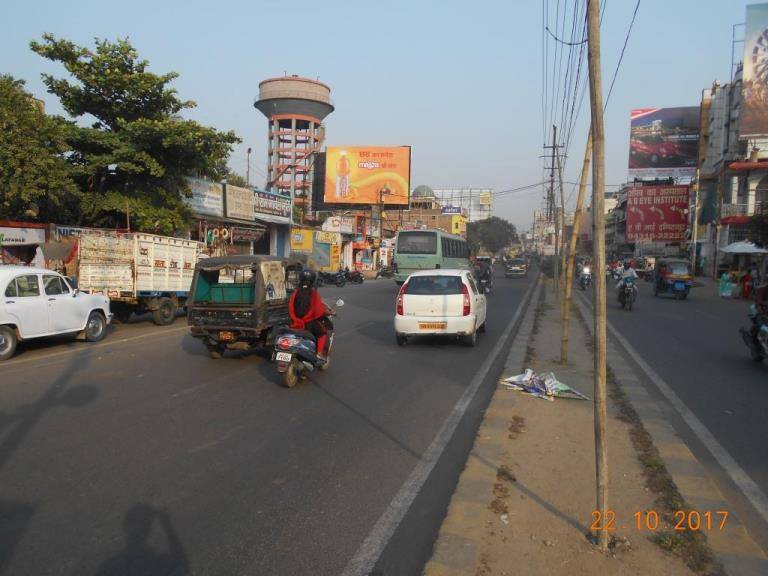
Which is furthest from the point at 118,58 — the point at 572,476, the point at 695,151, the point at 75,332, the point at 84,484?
the point at 695,151

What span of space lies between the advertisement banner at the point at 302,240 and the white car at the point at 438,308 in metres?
30.8

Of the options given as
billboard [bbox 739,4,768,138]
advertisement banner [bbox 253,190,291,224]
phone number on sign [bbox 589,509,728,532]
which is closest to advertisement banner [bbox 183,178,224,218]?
advertisement banner [bbox 253,190,291,224]

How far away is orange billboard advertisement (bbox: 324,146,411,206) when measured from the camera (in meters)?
59.1

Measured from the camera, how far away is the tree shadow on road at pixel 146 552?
346 cm

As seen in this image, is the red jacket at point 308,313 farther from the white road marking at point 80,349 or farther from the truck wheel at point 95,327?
the truck wheel at point 95,327

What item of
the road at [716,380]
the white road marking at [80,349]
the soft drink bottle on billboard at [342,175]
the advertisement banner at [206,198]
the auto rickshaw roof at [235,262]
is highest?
the soft drink bottle on billboard at [342,175]

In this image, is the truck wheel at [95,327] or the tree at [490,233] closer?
the truck wheel at [95,327]

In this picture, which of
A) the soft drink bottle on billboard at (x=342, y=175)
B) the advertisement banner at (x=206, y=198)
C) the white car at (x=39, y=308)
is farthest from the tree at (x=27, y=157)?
the soft drink bottle on billboard at (x=342, y=175)

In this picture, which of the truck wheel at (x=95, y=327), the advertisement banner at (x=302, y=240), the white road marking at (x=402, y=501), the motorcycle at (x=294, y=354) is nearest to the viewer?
the white road marking at (x=402, y=501)

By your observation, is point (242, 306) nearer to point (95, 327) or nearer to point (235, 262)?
point (235, 262)

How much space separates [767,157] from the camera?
133 ft

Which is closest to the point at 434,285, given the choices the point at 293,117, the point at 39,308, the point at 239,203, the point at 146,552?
the point at 39,308

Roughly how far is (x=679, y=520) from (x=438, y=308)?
7857 millimetres

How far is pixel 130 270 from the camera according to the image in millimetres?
15102
